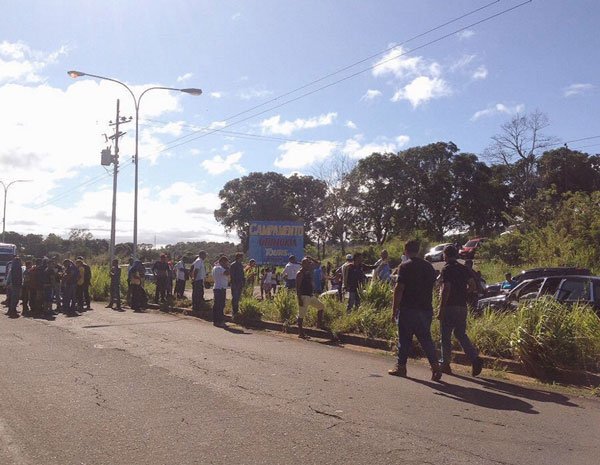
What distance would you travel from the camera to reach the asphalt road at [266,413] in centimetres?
500

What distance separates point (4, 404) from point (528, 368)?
698 cm

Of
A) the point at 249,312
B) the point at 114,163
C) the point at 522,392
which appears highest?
the point at 114,163

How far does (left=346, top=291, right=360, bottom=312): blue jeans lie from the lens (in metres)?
13.0

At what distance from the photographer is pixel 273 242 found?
2403cm

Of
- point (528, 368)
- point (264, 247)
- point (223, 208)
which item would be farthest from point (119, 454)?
point (223, 208)

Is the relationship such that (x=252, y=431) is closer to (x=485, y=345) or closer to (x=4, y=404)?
(x=4, y=404)

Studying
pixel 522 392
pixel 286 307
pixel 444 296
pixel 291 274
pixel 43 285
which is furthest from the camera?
pixel 291 274

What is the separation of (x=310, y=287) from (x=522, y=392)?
18.2 feet

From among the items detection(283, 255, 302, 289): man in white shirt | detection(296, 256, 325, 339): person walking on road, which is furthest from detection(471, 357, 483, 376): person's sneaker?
detection(283, 255, 302, 289): man in white shirt

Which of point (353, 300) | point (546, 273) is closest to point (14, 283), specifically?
point (353, 300)

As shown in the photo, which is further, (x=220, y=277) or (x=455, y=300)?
(x=220, y=277)

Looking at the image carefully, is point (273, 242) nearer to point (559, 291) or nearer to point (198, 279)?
point (198, 279)

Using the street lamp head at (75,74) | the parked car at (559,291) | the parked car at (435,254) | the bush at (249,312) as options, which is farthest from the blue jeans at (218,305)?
the parked car at (435,254)

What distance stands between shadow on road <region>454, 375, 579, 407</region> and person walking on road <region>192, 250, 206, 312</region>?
9.72 meters
